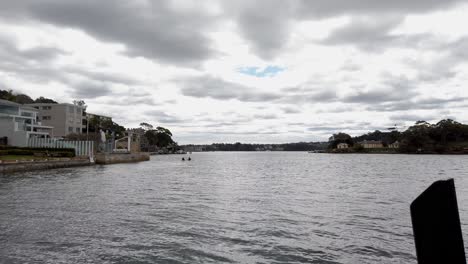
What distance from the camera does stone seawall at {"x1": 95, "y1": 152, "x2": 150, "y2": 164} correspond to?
8088 cm

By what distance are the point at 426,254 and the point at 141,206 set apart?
66.6 feet

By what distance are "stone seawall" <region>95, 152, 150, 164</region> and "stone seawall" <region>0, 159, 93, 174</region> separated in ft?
35.5

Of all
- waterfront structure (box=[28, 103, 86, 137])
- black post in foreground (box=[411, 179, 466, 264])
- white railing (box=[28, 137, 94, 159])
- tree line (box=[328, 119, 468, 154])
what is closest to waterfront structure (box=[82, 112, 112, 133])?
waterfront structure (box=[28, 103, 86, 137])

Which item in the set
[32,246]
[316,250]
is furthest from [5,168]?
[316,250]

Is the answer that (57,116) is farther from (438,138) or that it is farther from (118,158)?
(438,138)

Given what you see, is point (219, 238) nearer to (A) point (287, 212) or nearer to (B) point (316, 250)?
(B) point (316, 250)

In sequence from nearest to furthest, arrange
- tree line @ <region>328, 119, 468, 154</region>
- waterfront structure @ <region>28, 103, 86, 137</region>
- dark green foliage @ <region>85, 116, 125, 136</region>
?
waterfront structure @ <region>28, 103, 86, 137</region>
dark green foliage @ <region>85, 116, 125, 136</region>
tree line @ <region>328, 119, 468, 154</region>

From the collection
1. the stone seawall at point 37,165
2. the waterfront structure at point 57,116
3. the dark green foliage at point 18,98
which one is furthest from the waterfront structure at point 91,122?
the stone seawall at point 37,165

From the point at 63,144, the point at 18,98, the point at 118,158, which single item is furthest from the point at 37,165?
the point at 18,98

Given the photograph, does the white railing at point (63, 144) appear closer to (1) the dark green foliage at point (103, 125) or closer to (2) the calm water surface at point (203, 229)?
(1) the dark green foliage at point (103, 125)

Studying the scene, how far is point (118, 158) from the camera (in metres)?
91.2

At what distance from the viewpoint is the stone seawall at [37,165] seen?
149ft

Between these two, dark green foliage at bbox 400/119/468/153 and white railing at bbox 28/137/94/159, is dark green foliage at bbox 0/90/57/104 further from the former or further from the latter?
dark green foliage at bbox 400/119/468/153

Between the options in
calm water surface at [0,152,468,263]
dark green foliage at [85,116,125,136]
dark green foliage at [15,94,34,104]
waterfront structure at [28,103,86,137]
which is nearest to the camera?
calm water surface at [0,152,468,263]
